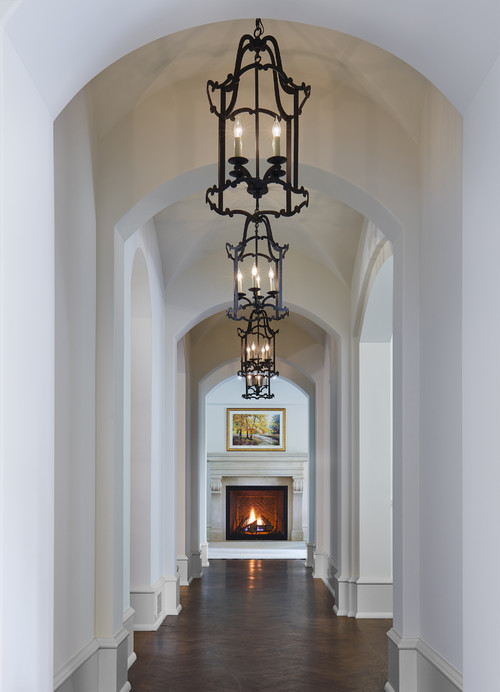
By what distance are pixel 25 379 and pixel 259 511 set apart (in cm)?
2171

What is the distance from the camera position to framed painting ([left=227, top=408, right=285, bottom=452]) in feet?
76.7

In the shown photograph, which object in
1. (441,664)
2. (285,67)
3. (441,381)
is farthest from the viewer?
(285,67)

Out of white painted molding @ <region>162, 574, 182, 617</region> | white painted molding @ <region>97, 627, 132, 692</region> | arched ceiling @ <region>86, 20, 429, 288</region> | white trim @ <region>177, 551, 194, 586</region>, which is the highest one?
arched ceiling @ <region>86, 20, 429, 288</region>

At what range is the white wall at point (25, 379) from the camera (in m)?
2.72

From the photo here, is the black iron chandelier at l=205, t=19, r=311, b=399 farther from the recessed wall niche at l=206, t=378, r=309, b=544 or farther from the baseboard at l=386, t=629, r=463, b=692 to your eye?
the recessed wall niche at l=206, t=378, r=309, b=544

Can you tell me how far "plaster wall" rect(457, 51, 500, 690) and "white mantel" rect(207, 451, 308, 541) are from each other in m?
20.2

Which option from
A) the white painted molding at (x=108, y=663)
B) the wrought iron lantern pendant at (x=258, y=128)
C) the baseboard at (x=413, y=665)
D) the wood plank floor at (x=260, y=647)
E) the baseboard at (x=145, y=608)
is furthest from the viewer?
the baseboard at (x=145, y=608)

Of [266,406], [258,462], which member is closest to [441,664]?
[266,406]

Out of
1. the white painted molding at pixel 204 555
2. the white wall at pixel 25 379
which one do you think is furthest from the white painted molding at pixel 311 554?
the white wall at pixel 25 379

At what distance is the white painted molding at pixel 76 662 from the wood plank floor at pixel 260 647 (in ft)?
4.19

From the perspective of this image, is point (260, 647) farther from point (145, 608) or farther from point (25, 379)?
point (25, 379)

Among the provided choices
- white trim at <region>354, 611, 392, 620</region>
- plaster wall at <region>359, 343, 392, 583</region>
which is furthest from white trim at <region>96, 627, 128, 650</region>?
white trim at <region>354, 611, 392, 620</region>

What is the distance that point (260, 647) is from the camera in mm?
8508

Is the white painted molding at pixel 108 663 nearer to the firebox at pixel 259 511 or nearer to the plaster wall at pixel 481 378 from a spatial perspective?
the plaster wall at pixel 481 378
